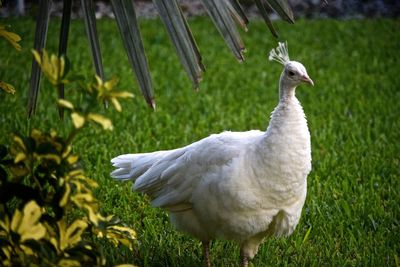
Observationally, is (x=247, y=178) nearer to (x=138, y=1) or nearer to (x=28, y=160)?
(x=28, y=160)

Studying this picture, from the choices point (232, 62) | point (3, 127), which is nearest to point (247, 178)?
point (3, 127)

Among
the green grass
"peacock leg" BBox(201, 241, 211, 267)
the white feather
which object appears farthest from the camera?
the green grass

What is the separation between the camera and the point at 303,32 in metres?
8.92

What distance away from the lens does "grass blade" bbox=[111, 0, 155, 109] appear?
6.64 ft

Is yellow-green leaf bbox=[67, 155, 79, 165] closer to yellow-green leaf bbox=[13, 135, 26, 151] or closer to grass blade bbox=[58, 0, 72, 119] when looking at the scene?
yellow-green leaf bbox=[13, 135, 26, 151]

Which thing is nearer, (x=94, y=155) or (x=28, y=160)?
(x=28, y=160)

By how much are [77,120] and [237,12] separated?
25.4 inches

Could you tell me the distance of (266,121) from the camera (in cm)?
A: 570

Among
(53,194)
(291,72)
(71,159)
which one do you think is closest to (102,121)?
(71,159)

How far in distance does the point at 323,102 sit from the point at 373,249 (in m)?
3.02

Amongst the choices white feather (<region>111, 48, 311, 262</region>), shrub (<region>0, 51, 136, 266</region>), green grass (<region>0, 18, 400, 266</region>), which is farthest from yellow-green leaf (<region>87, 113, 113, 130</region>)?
green grass (<region>0, 18, 400, 266</region>)

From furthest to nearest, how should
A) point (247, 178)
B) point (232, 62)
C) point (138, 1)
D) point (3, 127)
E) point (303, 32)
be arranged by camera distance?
point (138, 1) < point (303, 32) < point (232, 62) < point (3, 127) < point (247, 178)

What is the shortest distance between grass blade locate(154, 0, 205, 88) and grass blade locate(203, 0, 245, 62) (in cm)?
9

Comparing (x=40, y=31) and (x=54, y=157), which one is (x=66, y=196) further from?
(x=40, y=31)
